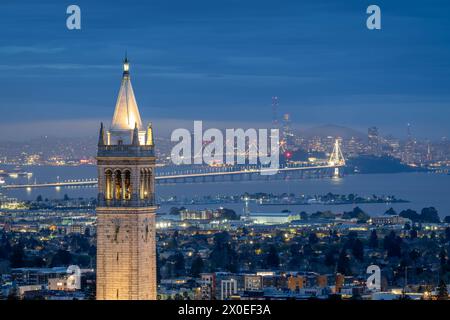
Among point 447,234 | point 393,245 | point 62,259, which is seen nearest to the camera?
point 62,259

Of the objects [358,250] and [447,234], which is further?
[447,234]

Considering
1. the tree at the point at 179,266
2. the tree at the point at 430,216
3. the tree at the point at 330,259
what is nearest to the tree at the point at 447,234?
the tree at the point at 330,259

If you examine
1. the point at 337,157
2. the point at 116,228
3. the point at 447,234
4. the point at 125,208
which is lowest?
the point at 447,234

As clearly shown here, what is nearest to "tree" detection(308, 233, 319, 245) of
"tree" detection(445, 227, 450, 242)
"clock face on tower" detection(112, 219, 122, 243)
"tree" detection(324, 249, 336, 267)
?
"tree" detection(445, 227, 450, 242)

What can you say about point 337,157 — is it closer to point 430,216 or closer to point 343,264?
point 430,216

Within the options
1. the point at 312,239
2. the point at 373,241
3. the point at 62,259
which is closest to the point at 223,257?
the point at 62,259

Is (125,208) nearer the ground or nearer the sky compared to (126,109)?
nearer the ground

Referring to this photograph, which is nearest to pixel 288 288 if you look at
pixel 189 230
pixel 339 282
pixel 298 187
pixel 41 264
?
pixel 339 282

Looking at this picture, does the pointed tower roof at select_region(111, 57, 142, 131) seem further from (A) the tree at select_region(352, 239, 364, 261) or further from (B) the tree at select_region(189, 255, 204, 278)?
(A) the tree at select_region(352, 239, 364, 261)
